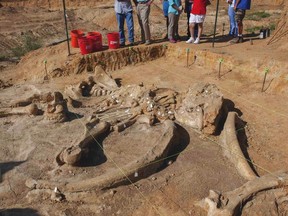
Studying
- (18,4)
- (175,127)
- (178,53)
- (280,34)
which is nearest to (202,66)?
(178,53)

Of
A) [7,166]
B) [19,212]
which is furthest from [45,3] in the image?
[19,212]

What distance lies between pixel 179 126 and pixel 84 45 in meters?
4.82

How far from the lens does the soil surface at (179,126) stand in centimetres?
476

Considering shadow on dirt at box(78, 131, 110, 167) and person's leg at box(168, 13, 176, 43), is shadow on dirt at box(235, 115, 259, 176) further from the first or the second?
person's leg at box(168, 13, 176, 43)

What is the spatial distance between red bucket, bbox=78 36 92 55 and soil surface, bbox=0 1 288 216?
0.96ft

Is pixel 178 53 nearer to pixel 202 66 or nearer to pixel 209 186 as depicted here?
pixel 202 66

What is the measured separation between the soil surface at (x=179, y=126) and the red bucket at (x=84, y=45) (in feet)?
0.96

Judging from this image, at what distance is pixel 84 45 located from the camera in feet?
32.2

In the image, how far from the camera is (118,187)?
4934mm

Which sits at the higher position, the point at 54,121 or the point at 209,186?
the point at 54,121

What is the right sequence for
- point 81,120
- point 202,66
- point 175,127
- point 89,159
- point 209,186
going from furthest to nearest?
point 202,66 < point 81,120 < point 175,127 < point 89,159 < point 209,186

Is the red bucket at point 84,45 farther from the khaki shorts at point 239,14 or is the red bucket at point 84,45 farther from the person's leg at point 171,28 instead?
the khaki shorts at point 239,14

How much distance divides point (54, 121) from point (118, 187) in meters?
2.17

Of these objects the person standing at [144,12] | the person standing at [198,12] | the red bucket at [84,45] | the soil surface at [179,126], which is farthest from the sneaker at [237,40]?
the red bucket at [84,45]
